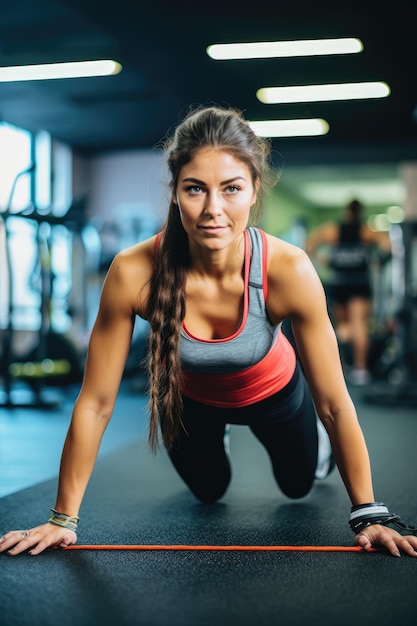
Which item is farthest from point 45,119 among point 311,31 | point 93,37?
point 311,31

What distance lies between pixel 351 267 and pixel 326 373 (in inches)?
183

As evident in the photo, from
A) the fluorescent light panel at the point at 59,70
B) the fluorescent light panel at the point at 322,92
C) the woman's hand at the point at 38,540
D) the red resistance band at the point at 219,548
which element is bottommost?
the red resistance band at the point at 219,548

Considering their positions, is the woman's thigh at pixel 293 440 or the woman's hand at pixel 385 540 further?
the woman's thigh at pixel 293 440

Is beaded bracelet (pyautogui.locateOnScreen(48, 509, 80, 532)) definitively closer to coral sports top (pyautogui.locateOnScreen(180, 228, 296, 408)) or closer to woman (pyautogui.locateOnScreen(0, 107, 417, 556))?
woman (pyautogui.locateOnScreen(0, 107, 417, 556))

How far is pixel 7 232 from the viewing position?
15.5ft

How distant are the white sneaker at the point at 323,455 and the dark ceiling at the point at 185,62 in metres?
1.71

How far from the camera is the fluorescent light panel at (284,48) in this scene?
15.1ft

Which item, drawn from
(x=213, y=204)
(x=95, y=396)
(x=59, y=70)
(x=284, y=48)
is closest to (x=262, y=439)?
(x=95, y=396)

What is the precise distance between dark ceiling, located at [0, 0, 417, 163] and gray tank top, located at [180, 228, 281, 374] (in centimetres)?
193

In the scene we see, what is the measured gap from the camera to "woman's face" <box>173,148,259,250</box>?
1.41m

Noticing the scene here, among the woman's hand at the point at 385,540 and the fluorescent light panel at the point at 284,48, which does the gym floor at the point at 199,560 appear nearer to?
the woman's hand at the point at 385,540

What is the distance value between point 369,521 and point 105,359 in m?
0.62

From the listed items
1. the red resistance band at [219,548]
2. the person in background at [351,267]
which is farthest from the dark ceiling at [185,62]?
the red resistance band at [219,548]

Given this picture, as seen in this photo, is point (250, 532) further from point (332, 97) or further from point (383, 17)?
point (332, 97)
